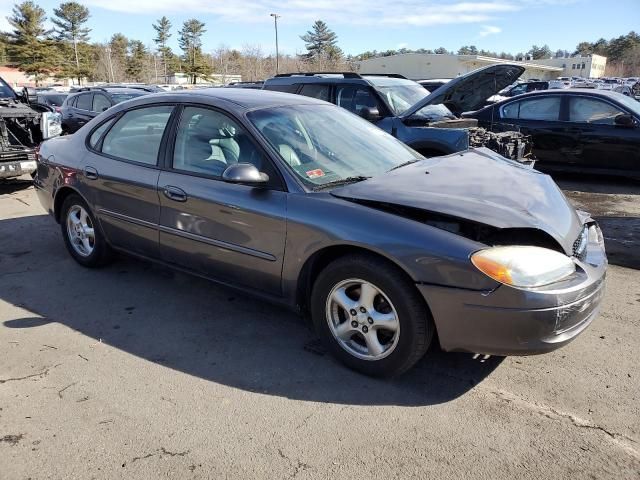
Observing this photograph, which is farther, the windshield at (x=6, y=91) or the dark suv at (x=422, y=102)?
the windshield at (x=6, y=91)

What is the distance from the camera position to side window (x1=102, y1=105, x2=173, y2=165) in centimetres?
393

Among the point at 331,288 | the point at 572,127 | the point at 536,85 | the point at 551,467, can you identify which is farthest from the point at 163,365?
the point at 536,85

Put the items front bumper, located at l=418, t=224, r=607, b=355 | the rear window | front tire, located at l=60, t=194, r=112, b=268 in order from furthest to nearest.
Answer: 1. the rear window
2. front tire, located at l=60, t=194, r=112, b=268
3. front bumper, located at l=418, t=224, r=607, b=355

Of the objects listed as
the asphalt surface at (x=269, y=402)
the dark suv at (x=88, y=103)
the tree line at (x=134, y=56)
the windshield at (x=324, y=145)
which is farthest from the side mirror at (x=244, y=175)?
the tree line at (x=134, y=56)

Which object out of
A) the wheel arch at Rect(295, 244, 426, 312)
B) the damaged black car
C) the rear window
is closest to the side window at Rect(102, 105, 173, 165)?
the wheel arch at Rect(295, 244, 426, 312)

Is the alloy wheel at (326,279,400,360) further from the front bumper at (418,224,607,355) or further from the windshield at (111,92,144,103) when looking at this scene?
the windshield at (111,92,144,103)

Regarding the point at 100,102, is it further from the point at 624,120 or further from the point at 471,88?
the point at 624,120

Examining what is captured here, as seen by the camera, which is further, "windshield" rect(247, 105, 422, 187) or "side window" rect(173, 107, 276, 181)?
"side window" rect(173, 107, 276, 181)

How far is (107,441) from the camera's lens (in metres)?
2.48

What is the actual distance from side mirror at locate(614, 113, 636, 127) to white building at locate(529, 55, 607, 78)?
299ft

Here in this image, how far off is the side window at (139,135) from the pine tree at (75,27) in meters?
70.2

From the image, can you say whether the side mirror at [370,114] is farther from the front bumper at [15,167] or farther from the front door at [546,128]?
the front bumper at [15,167]

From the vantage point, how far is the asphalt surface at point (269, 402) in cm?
232

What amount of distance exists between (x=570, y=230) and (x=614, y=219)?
Answer: 4.02m
